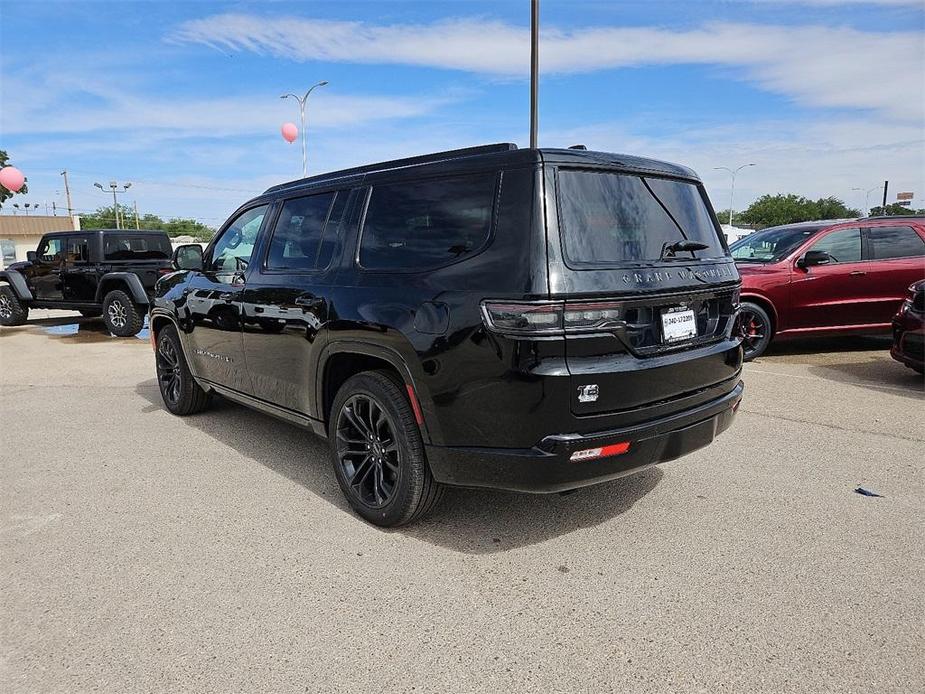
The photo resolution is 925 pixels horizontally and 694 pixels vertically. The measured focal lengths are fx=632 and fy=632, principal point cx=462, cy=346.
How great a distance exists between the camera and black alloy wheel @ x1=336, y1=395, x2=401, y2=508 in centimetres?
329

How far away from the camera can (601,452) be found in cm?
272

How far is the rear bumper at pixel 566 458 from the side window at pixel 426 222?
913 millimetres

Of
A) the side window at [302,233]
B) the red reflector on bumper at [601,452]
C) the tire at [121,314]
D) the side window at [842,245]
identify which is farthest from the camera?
the tire at [121,314]

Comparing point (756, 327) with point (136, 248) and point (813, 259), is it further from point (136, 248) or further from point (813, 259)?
point (136, 248)

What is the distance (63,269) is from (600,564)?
11.9 m

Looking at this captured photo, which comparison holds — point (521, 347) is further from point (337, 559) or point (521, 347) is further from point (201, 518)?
point (201, 518)

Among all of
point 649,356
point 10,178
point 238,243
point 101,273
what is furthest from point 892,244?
point 10,178

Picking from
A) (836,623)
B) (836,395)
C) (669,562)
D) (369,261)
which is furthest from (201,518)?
(836,395)

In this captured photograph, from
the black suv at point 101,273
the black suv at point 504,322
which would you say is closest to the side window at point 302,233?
the black suv at point 504,322

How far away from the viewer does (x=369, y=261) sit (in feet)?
11.1

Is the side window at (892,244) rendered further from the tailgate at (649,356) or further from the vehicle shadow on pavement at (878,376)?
the tailgate at (649,356)

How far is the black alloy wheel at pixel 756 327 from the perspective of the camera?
25.6 ft

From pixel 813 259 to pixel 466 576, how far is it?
663 centimetres

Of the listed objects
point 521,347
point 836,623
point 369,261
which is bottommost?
point 836,623
